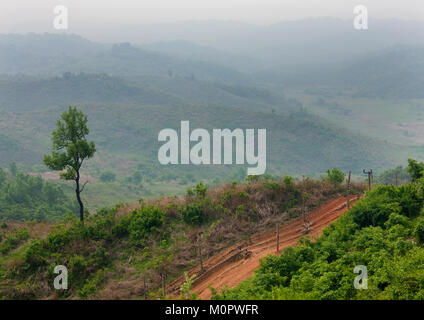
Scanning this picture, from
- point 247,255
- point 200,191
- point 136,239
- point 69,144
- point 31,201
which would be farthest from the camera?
point 31,201

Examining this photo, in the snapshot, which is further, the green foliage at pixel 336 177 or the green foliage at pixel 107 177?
the green foliage at pixel 107 177

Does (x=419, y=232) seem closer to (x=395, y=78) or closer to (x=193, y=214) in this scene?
(x=193, y=214)

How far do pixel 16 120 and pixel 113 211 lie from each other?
88587mm

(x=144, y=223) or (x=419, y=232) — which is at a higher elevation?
(x=419, y=232)

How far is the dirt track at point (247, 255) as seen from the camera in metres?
12.2

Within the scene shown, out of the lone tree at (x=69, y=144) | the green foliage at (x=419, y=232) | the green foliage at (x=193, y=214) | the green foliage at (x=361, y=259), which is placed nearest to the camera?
the green foliage at (x=361, y=259)

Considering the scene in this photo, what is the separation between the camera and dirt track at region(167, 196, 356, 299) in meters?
12.2

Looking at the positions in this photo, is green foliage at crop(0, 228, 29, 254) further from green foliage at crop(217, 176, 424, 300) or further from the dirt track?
green foliage at crop(217, 176, 424, 300)

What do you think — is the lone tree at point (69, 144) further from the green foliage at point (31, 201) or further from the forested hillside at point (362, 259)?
the green foliage at point (31, 201)

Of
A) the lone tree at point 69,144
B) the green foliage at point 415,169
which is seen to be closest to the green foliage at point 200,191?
the lone tree at point 69,144

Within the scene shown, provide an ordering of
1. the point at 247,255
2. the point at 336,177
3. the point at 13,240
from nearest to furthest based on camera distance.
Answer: the point at 247,255, the point at 13,240, the point at 336,177

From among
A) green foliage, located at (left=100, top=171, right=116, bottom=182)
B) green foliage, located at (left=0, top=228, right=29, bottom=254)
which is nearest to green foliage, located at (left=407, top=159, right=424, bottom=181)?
green foliage, located at (left=0, top=228, right=29, bottom=254)

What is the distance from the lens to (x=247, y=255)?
13328 millimetres

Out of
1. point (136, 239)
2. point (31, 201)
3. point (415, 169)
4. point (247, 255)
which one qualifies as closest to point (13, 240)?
point (136, 239)
